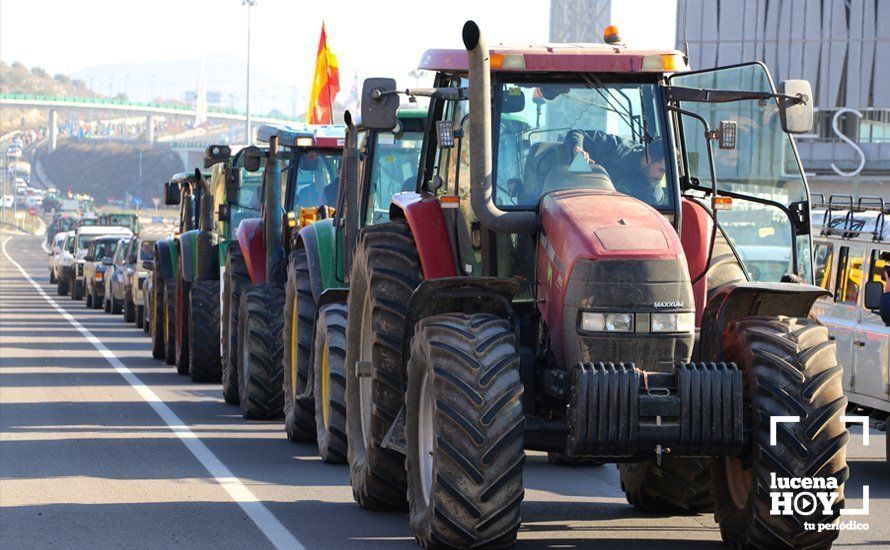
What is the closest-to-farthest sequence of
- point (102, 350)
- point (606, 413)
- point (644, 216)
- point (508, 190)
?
point (606, 413)
point (644, 216)
point (508, 190)
point (102, 350)

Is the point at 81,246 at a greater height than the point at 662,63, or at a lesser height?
lesser

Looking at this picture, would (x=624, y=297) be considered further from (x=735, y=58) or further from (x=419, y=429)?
(x=735, y=58)

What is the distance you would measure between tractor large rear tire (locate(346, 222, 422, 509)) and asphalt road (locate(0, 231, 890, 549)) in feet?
0.62

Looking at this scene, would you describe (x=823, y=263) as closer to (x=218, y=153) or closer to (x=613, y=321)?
(x=613, y=321)

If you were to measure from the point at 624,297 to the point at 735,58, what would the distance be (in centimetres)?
6108

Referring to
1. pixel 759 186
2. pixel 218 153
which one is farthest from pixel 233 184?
pixel 759 186

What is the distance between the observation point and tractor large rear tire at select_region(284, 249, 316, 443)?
46.2 ft

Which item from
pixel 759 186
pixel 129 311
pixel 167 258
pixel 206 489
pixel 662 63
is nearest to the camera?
pixel 662 63

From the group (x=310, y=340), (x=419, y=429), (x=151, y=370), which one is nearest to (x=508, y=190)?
(x=419, y=429)

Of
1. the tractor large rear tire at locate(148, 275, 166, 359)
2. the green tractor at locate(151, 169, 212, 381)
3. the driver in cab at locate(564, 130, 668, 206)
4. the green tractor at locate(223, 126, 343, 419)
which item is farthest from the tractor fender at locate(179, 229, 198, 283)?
the driver in cab at locate(564, 130, 668, 206)

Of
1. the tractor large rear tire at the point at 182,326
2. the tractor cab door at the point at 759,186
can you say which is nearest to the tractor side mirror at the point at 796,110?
the tractor cab door at the point at 759,186

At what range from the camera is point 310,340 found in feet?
46.2

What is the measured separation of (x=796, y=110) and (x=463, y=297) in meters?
2.10

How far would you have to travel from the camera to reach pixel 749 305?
8.87m
